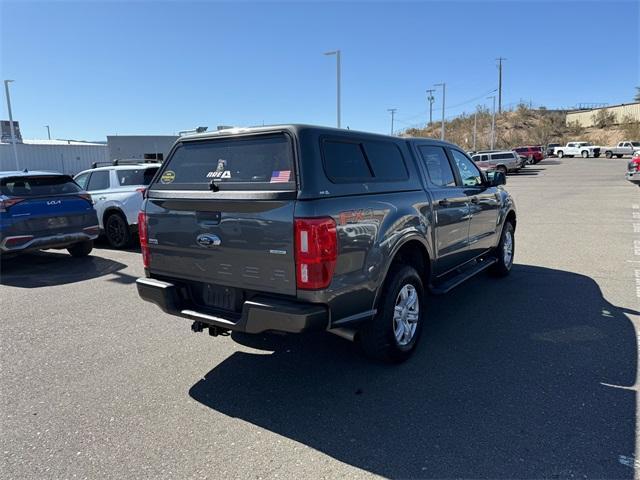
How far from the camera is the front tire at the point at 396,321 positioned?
3674 millimetres

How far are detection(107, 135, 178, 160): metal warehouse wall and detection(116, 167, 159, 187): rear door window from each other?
101 feet

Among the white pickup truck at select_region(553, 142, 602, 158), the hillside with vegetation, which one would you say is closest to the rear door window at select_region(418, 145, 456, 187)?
the white pickup truck at select_region(553, 142, 602, 158)

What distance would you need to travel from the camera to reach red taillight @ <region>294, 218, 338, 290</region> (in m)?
3.01

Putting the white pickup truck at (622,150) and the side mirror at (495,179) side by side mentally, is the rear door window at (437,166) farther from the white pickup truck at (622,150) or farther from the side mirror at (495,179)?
the white pickup truck at (622,150)

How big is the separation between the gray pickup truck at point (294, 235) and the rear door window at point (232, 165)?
10 millimetres

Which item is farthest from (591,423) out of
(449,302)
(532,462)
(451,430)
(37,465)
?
(37,465)

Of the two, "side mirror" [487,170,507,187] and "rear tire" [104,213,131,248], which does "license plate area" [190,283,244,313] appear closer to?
"side mirror" [487,170,507,187]

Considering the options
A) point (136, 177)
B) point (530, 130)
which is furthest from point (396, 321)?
point (530, 130)

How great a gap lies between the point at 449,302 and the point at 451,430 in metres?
2.74

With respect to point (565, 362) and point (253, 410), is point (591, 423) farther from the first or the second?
point (253, 410)

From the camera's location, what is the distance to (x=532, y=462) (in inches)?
104

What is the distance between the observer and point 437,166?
5.02m

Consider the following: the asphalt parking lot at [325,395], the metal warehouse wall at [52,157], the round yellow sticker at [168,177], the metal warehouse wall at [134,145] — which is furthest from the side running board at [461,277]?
the metal warehouse wall at [52,157]

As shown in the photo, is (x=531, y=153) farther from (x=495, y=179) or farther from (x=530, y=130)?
(x=495, y=179)
